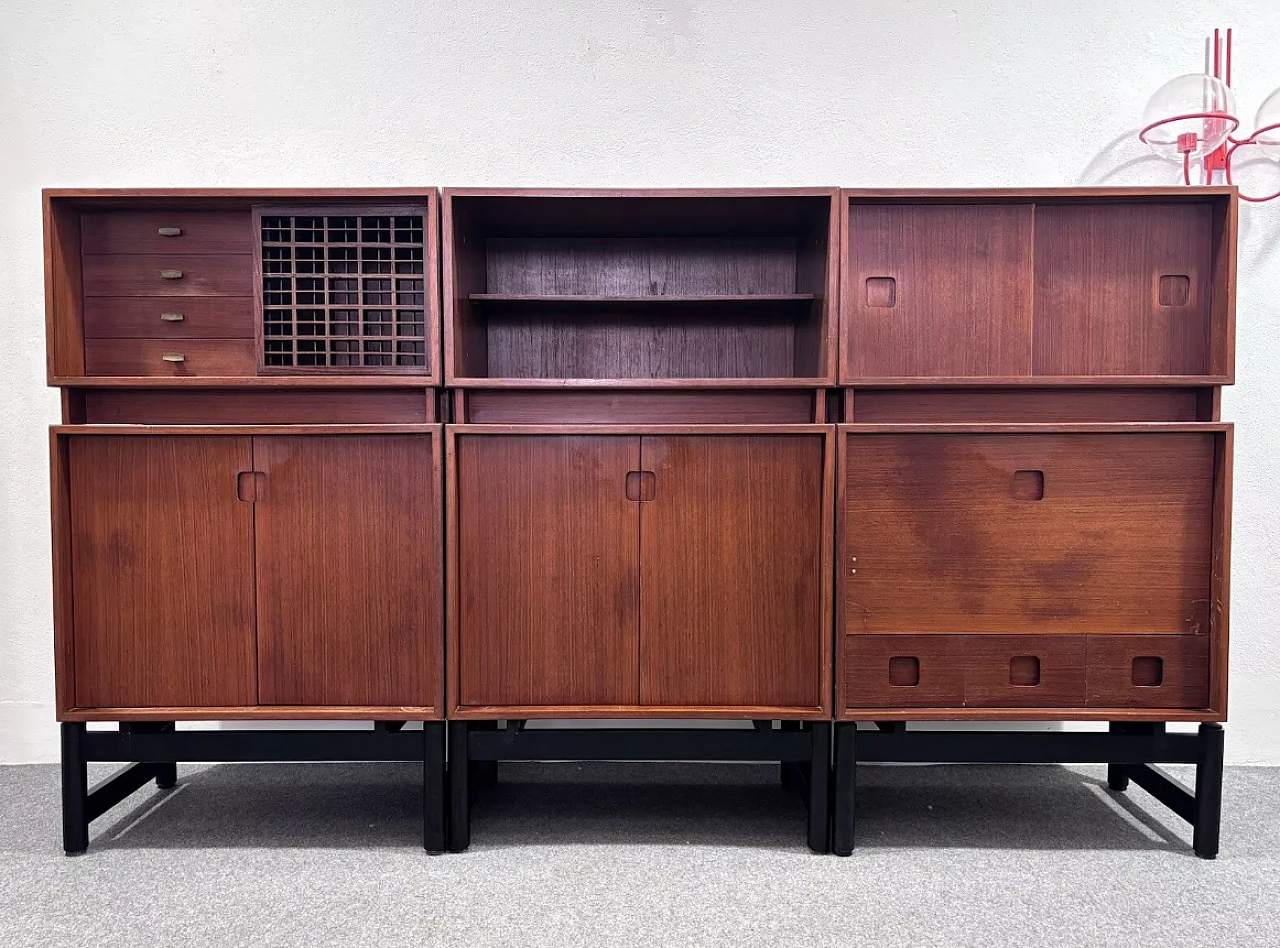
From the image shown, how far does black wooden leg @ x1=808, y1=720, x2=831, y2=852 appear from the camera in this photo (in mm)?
1621

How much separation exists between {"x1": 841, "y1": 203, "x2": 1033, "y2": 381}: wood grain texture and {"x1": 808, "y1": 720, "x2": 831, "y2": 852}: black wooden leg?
0.78 metres

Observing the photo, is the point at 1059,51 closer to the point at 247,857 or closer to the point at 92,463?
the point at 92,463

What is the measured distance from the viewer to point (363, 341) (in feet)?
5.43

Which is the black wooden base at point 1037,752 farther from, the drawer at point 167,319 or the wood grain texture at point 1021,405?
the drawer at point 167,319

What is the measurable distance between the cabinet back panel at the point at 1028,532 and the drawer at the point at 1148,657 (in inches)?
1.3

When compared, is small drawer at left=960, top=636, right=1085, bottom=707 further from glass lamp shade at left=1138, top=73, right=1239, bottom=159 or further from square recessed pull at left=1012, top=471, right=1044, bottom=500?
glass lamp shade at left=1138, top=73, right=1239, bottom=159

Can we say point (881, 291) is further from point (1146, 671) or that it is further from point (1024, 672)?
point (1146, 671)

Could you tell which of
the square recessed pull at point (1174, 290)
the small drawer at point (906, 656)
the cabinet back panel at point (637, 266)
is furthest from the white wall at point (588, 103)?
the small drawer at point (906, 656)

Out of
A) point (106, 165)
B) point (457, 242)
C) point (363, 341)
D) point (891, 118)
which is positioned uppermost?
point (891, 118)

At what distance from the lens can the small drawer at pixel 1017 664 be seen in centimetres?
160

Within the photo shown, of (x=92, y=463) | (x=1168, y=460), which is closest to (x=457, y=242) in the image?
(x=92, y=463)

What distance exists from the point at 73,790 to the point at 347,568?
2.51 ft

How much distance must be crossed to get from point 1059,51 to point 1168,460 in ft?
4.14

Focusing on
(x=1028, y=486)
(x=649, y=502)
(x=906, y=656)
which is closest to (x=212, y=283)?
(x=649, y=502)
